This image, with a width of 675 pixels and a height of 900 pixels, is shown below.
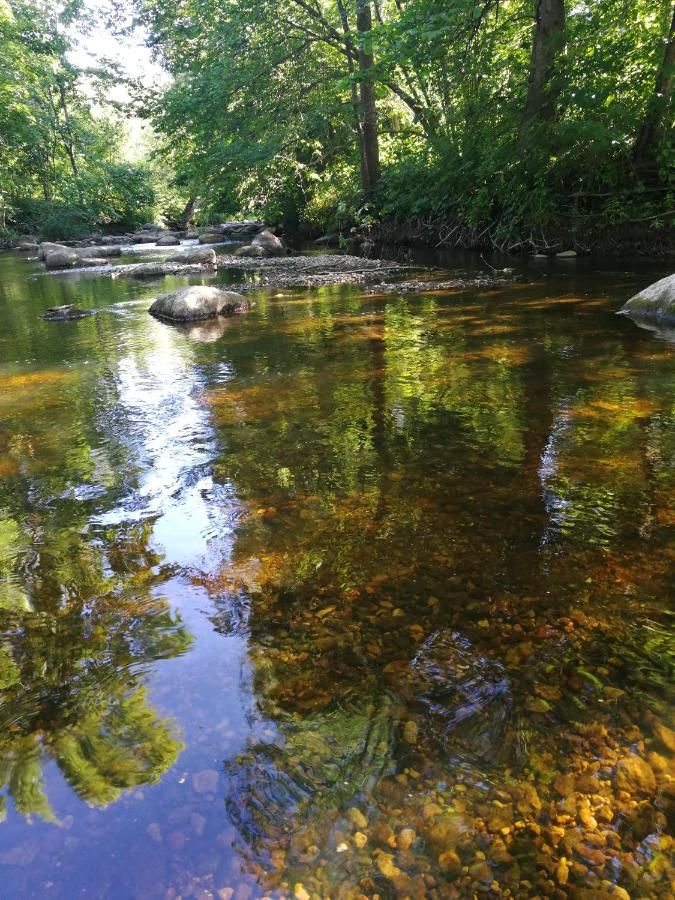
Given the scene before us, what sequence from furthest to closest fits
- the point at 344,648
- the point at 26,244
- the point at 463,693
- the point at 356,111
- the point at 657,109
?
the point at 26,244
the point at 356,111
the point at 657,109
the point at 344,648
the point at 463,693

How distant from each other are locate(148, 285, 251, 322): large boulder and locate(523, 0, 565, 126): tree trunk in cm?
739

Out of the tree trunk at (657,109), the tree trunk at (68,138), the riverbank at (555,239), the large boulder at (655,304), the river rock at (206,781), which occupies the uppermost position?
the tree trunk at (68,138)

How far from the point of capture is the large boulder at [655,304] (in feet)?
21.3

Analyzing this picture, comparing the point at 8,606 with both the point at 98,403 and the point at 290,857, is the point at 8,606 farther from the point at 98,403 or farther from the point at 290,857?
the point at 98,403

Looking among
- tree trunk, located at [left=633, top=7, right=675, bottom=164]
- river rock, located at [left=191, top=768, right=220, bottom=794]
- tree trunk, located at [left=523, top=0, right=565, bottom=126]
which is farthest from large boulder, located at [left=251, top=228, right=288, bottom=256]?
river rock, located at [left=191, top=768, right=220, bottom=794]

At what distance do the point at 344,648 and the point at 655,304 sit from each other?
247 inches

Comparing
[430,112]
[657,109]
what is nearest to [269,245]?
[430,112]

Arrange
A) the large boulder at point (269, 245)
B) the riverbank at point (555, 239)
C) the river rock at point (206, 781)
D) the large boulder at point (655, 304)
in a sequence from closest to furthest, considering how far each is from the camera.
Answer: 1. the river rock at point (206, 781)
2. the large boulder at point (655, 304)
3. the riverbank at point (555, 239)
4. the large boulder at point (269, 245)

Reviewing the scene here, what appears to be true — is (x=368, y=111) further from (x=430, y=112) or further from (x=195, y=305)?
(x=195, y=305)

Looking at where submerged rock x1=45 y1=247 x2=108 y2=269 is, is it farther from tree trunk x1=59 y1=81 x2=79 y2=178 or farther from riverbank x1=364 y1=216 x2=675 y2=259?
tree trunk x1=59 y1=81 x2=79 y2=178

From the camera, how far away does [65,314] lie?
29.8ft

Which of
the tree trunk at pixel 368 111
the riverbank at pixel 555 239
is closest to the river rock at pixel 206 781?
the riverbank at pixel 555 239

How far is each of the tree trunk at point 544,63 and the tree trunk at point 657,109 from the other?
1740mm

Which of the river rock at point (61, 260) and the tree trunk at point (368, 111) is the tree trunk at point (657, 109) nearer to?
the tree trunk at point (368, 111)
